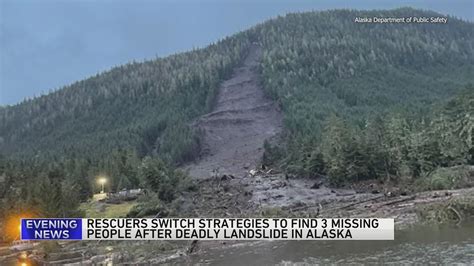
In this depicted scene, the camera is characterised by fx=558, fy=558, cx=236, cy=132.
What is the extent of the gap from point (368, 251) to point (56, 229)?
80.8 feet

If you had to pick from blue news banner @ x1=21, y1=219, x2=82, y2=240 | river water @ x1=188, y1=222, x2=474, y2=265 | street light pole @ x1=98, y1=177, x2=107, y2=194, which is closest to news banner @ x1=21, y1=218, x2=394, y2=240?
blue news banner @ x1=21, y1=219, x2=82, y2=240

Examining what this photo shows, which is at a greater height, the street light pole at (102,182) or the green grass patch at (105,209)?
the street light pole at (102,182)

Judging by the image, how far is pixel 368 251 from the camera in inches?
1800

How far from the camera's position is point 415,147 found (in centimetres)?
10444

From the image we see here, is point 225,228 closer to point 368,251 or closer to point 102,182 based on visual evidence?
point 368,251

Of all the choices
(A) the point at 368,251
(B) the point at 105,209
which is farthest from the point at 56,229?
(B) the point at 105,209

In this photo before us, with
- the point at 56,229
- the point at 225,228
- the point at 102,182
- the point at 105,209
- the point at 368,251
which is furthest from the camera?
A: the point at 102,182

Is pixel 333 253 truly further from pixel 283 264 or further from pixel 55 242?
pixel 55 242

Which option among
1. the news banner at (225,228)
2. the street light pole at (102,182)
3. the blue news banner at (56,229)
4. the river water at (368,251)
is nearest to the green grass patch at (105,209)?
the street light pole at (102,182)

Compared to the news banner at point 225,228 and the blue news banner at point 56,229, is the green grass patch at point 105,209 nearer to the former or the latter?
the blue news banner at point 56,229

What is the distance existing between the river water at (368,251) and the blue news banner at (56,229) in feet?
57.1

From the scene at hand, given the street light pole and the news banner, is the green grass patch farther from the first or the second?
the news banner

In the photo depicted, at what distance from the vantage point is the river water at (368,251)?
41.4 m

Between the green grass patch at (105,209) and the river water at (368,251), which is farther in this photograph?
the green grass patch at (105,209)
